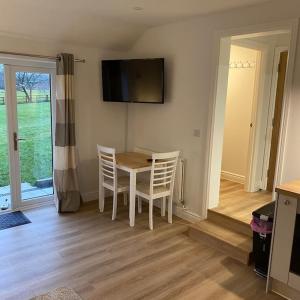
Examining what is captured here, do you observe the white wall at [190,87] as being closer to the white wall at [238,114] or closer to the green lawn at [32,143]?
the white wall at [238,114]

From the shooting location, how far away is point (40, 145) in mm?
4215

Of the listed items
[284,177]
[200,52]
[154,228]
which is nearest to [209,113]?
[200,52]

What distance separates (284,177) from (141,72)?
2.21 meters

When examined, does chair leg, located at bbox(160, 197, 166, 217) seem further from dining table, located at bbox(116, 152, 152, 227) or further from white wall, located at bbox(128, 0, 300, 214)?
dining table, located at bbox(116, 152, 152, 227)

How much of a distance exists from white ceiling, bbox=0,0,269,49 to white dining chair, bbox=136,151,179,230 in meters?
1.60

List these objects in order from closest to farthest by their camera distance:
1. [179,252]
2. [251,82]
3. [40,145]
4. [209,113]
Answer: [179,252] → [209,113] → [40,145] → [251,82]

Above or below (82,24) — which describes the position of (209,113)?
below

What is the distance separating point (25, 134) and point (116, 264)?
2204mm

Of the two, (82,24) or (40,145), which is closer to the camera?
(82,24)

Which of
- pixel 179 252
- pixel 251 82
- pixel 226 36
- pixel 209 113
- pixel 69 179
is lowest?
pixel 179 252

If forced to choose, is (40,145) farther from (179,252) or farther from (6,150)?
(179,252)

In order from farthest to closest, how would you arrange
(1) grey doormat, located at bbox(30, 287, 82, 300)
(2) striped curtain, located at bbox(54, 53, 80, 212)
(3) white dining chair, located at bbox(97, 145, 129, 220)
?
(2) striped curtain, located at bbox(54, 53, 80, 212), (3) white dining chair, located at bbox(97, 145, 129, 220), (1) grey doormat, located at bbox(30, 287, 82, 300)

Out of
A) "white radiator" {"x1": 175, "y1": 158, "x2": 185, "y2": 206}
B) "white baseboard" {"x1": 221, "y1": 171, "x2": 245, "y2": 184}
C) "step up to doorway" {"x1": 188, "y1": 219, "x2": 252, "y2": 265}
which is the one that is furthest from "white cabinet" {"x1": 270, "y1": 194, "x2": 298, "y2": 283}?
"white baseboard" {"x1": 221, "y1": 171, "x2": 245, "y2": 184}

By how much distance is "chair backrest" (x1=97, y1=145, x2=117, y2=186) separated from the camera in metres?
3.75
